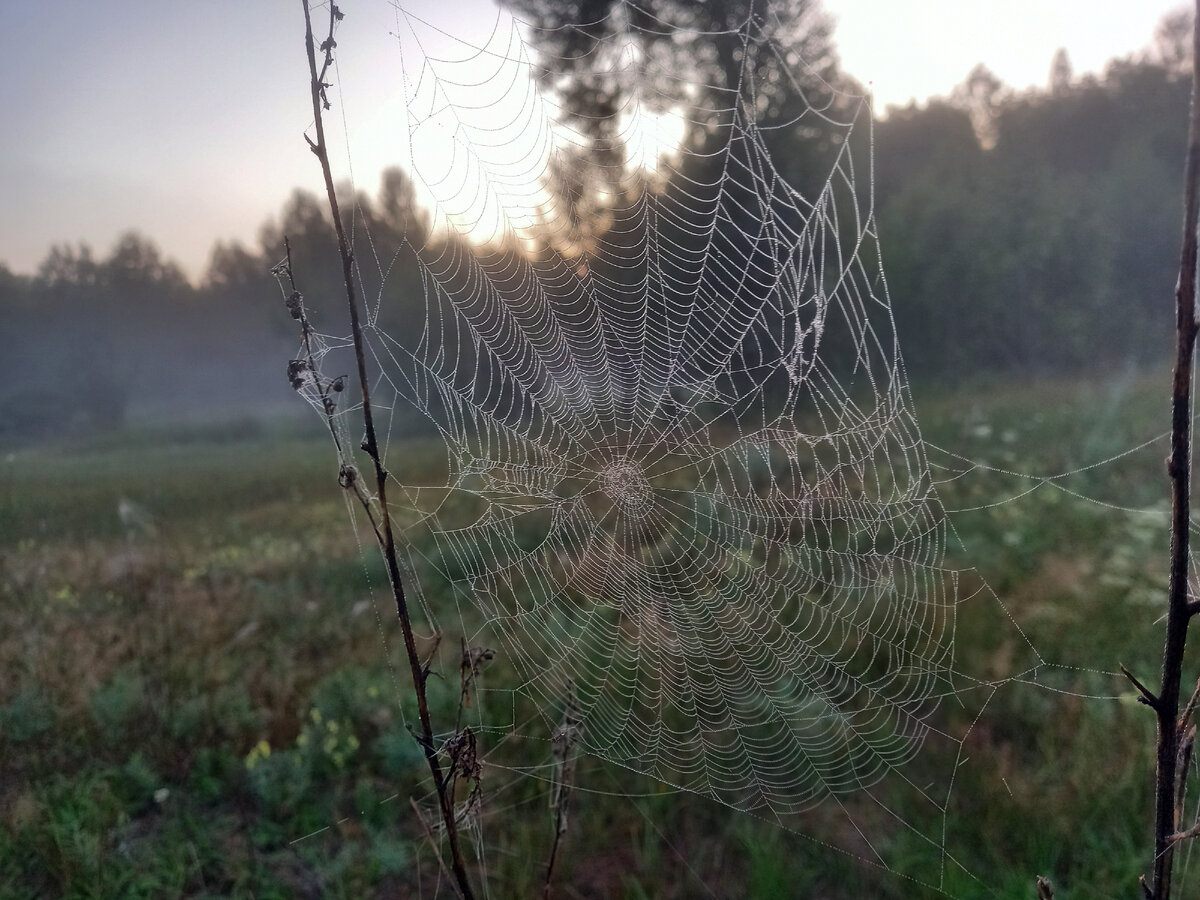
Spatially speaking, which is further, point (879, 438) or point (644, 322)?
point (644, 322)

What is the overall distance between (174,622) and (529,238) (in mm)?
2269

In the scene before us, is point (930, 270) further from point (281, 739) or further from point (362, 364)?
point (362, 364)

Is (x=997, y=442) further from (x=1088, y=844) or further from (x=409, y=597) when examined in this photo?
(x=409, y=597)

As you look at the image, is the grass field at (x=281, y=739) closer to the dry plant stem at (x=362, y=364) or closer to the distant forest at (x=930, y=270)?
the distant forest at (x=930, y=270)

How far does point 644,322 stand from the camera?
7.02 ft

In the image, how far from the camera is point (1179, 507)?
653mm

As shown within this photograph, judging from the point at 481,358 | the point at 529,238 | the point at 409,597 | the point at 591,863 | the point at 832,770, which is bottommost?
the point at 591,863

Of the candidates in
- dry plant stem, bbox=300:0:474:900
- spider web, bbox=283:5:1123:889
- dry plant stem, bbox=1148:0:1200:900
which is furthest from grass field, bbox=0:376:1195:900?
dry plant stem, bbox=1148:0:1200:900

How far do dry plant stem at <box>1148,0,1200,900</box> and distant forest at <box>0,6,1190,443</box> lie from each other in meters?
1.12

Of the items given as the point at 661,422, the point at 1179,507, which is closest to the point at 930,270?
the point at 661,422

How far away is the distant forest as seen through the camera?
2.41 m

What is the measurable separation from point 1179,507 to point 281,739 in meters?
3.26

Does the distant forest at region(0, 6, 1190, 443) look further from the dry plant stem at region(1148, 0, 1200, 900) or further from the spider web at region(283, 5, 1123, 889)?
the dry plant stem at region(1148, 0, 1200, 900)

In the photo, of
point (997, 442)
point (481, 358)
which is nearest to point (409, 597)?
point (481, 358)
